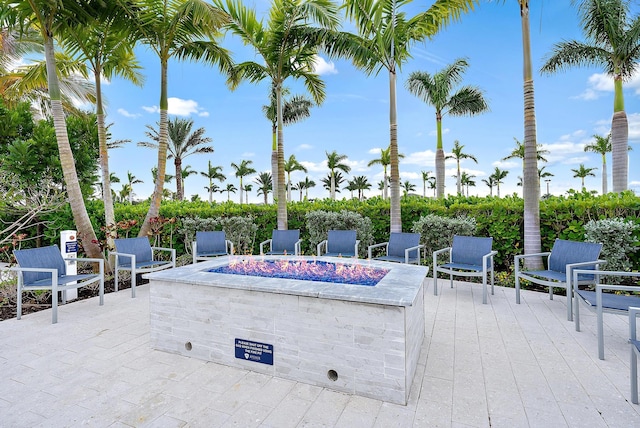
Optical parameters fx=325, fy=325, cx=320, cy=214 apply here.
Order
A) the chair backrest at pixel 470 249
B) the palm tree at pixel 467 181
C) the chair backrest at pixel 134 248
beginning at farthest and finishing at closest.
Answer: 1. the palm tree at pixel 467 181
2. the chair backrest at pixel 134 248
3. the chair backrest at pixel 470 249

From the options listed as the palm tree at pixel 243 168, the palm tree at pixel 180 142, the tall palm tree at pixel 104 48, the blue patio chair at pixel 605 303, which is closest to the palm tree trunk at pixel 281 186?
the tall palm tree at pixel 104 48

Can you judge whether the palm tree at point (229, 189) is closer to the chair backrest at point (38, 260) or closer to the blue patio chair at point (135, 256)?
the blue patio chair at point (135, 256)

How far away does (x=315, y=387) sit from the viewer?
264 centimetres

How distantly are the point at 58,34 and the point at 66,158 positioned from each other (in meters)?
2.57

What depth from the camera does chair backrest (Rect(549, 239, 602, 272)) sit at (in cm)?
427

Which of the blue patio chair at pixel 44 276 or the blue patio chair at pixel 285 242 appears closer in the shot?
the blue patio chair at pixel 44 276

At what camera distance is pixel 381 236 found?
8133mm

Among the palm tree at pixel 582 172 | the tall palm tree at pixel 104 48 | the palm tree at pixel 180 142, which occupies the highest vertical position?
the palm tree at pixel 582 172

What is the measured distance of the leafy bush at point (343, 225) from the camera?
25.7 feet

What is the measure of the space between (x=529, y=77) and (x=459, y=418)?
21.0 feet

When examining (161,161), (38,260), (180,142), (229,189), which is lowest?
(38,260)

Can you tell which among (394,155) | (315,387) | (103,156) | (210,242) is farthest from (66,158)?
(394,155)

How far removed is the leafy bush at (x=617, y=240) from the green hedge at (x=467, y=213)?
8.3 inches

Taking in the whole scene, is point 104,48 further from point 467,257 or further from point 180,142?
point 180,142
